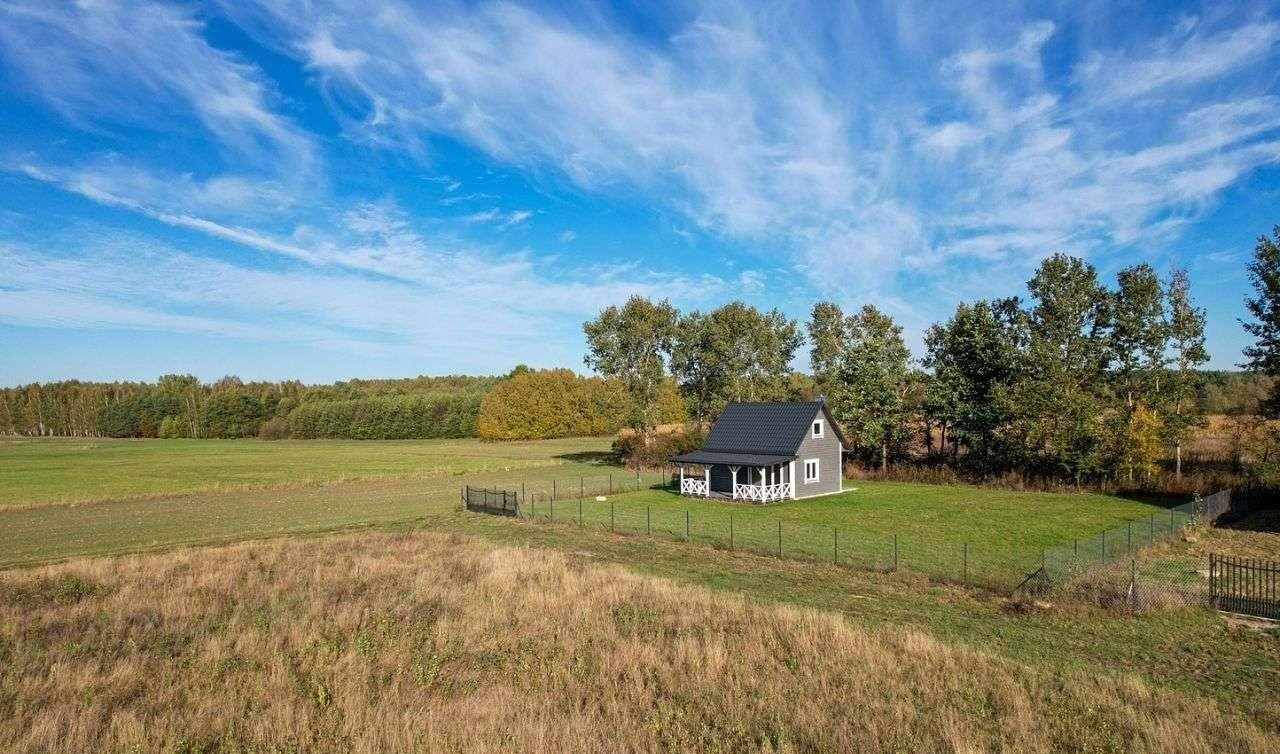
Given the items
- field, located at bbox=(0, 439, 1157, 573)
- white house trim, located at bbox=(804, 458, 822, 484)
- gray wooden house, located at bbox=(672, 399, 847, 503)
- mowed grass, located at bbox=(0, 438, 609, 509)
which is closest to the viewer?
field, located at bbox=(0, 439, 1157, 573)

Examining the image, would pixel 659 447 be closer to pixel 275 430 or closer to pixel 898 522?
pixel 898 522

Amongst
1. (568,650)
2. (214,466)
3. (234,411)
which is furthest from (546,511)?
(234,411)

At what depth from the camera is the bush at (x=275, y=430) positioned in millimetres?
142375

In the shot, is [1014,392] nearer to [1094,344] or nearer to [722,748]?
[1094,344]

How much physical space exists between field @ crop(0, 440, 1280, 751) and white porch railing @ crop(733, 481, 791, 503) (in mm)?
13449

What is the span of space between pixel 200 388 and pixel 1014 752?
663 ft

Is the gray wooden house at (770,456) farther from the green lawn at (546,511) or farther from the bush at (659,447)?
the bush at (659,447)

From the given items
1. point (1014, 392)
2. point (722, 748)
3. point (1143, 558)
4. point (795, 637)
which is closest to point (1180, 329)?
point (1014, 392)

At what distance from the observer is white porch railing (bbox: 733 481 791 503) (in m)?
43.8

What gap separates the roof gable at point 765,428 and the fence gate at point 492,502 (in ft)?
49.7

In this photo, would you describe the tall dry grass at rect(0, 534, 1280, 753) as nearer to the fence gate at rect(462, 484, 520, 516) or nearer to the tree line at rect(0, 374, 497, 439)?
the fence gate at rect(462, 484, 520, 516)

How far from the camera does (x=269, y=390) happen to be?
6393 inches

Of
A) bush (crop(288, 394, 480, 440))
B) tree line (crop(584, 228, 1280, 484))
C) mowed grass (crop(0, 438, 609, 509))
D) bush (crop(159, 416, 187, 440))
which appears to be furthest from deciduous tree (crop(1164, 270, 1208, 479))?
bush (crop(159, 416, 187, 440))

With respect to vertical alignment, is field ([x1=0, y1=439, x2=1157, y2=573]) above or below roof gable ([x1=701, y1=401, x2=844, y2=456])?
below
